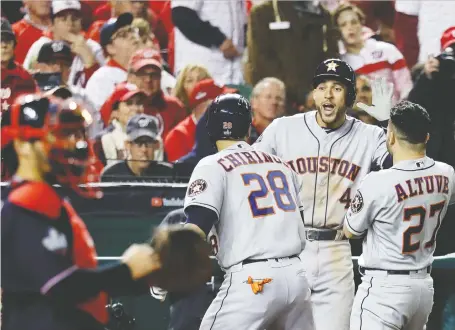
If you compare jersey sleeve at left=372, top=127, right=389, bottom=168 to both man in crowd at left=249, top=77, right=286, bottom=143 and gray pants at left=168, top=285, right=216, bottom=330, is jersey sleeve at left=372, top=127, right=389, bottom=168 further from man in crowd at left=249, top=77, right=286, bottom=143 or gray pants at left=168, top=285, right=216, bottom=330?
man in crowd at left=249, top=77, right=286, bottom=143

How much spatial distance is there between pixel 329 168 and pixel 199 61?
3195mm

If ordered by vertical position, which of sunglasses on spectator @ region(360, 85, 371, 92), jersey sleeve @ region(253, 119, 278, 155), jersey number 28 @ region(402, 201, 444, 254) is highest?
sunglasses on spectator @ region(360, 85, 371, 92)

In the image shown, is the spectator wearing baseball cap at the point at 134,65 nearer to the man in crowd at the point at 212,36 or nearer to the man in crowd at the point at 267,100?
the man in crowd at the point at 212,36

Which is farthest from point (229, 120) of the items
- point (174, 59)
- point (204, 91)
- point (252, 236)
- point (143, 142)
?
point (174, 59)

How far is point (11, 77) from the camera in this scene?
24.5ft

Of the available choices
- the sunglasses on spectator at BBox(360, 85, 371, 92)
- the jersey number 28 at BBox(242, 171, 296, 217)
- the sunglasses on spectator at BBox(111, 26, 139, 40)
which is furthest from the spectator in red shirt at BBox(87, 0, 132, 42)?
the jersey number 28 at BBox(242, 171, 296, 217)

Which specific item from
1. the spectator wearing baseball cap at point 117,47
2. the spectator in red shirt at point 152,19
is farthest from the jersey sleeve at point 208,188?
the spectator in red shirt at point 152,19

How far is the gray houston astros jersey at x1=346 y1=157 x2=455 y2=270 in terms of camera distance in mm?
4711

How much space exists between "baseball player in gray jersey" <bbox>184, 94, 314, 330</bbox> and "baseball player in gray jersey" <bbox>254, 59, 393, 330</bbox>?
87 centimetres

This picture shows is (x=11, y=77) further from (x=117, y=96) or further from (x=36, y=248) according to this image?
(x=36, y=248)

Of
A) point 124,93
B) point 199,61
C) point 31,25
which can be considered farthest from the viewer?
point 31,25

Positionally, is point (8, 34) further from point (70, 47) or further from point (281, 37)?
point (281, 37)

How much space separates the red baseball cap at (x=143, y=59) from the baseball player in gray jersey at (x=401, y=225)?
11.3ft

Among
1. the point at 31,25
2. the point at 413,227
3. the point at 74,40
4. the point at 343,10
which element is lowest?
the point at 413,227
